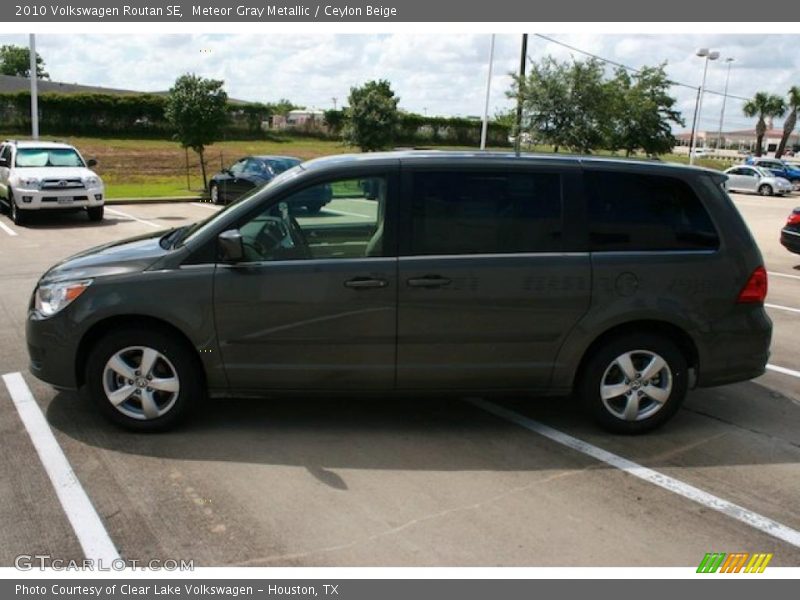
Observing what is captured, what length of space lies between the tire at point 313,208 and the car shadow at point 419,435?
1.44 meters

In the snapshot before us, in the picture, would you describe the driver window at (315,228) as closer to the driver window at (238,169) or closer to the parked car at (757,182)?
the driver window at (238,169)

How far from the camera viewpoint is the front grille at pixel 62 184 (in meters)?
15.1

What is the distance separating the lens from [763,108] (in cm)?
7069

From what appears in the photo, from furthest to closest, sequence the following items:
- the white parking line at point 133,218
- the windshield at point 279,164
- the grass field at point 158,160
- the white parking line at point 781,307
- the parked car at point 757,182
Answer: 1. the parked car at point 757,182
2. the grass field at point 158,160
3. the windshield at point 279,164
4. the white parking line at point 133,218
5. the white parking line at point 781,307

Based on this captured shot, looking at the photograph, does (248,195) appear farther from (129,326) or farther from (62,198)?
(62,198)

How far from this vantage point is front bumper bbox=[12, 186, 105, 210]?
1492 cm

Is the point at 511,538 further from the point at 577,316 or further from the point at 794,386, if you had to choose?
the point at 794,386

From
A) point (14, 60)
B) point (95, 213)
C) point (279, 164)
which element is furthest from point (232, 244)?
point (14, 60)

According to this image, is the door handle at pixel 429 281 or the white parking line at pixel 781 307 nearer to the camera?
the door handle at pixel 429 281

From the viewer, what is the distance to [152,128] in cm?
5041

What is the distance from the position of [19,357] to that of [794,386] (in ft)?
21.2

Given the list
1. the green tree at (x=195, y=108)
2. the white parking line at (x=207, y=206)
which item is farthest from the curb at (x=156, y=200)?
the green tree at (x=195, y=108)

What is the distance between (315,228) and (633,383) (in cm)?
229

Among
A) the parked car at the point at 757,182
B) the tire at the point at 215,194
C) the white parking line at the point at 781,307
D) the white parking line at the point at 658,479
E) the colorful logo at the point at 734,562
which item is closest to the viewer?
the colorful logo at the point at 734,562
